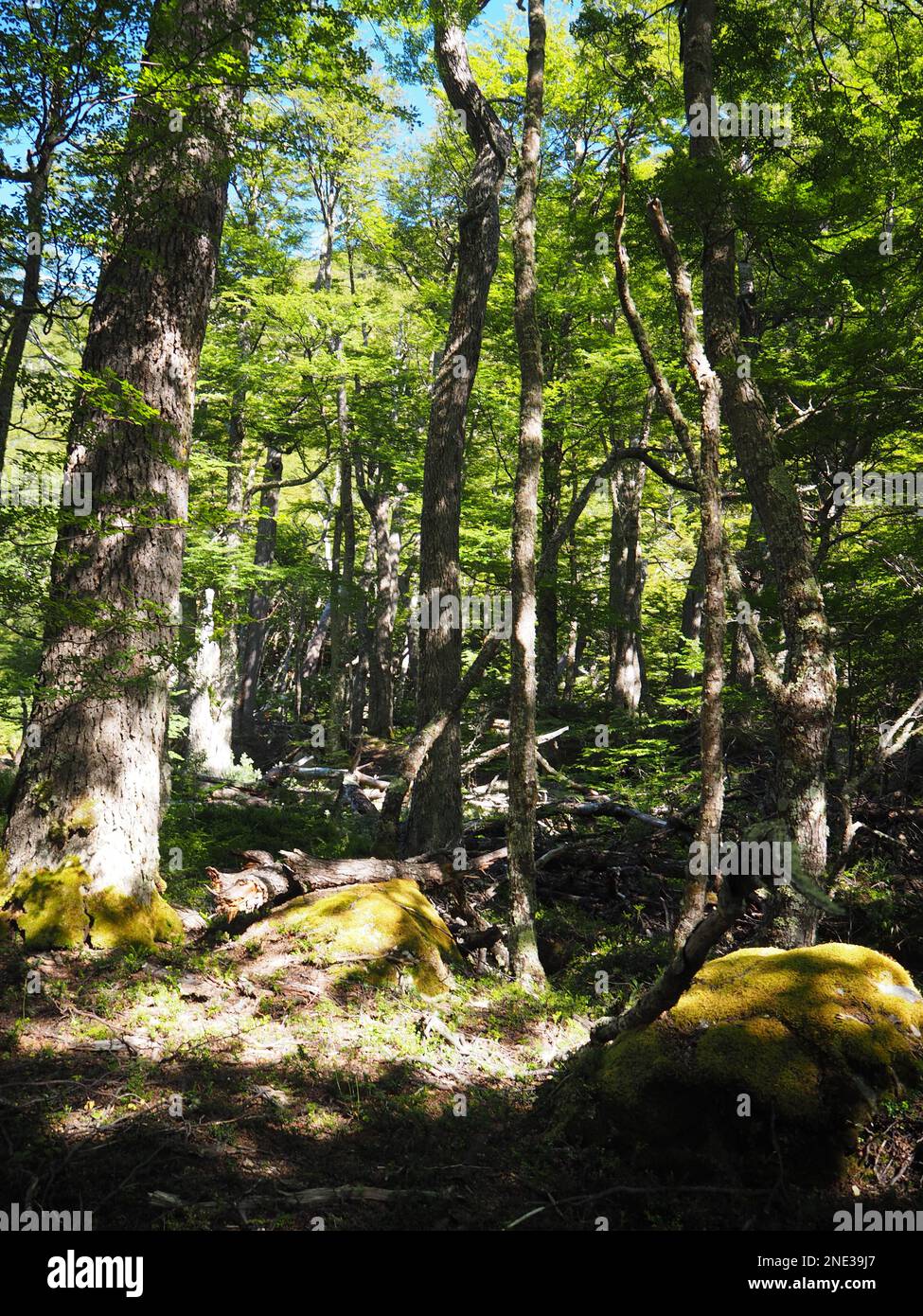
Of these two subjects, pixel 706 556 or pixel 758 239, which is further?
pixel 758 239

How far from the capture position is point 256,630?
994 inches

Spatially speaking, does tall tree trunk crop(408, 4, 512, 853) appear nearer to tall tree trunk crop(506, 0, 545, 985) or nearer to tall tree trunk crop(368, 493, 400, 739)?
tall tree trunk crop(506, 0, 545, 985)

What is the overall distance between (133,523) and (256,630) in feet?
65.7

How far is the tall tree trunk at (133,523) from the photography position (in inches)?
216

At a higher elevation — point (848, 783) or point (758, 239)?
point (758, 239)

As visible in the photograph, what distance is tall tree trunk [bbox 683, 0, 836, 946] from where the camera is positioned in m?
6.69

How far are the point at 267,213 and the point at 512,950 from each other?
17013 millimetres

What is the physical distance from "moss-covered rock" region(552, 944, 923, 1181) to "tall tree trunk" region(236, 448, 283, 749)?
50.1 feet

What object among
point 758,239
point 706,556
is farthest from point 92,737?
point 758,239

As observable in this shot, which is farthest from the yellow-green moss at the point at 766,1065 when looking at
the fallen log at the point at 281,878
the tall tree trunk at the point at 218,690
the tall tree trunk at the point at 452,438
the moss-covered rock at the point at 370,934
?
the tall tree trunk at the point at 218,690

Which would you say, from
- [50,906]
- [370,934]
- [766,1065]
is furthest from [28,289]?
[766,1065]

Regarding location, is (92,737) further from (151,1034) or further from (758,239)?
Result: (758,239)

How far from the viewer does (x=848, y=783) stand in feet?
27.3

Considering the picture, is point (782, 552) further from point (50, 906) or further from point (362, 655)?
point (362, 655)
